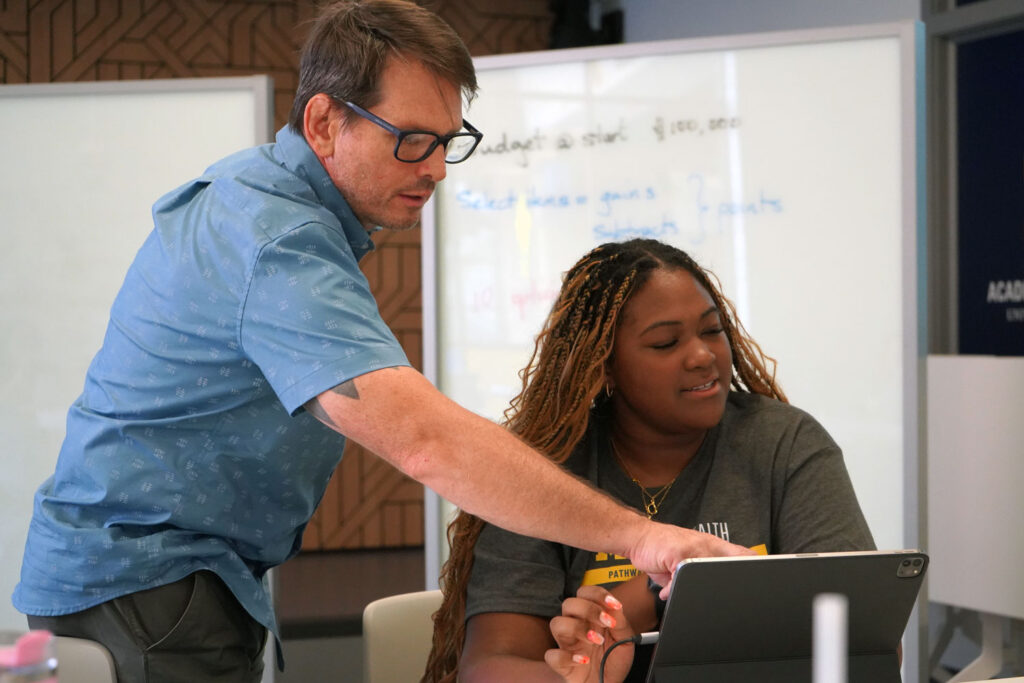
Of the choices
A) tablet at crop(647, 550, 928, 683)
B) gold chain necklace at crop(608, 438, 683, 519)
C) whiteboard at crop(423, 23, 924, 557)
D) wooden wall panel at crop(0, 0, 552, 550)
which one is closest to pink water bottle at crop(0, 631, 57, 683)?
tablet at crop(647, 550, 928, 683)

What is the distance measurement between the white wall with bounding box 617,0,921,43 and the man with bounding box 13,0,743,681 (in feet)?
9.40

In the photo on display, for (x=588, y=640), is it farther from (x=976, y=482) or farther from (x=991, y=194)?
(x=991, y=194)

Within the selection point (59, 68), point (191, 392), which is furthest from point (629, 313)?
point (59, 68)

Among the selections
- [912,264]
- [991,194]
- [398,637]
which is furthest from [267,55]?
[398,637]

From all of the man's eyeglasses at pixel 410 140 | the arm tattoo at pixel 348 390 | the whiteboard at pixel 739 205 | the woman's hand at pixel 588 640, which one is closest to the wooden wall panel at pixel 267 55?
the whiteboard at pixel 739 205

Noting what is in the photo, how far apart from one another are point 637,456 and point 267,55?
450 cm

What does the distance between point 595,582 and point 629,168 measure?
164 centimetres

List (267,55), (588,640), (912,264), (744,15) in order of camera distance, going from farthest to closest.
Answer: (267,55) → (744,15) → (912,264) → (588,640)

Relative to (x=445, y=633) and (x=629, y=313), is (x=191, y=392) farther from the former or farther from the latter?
(x=629, y=313)

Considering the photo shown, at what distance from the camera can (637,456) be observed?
1596 mm

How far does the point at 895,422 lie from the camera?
259 cm

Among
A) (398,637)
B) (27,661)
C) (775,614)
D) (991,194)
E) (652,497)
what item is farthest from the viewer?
(991,194)

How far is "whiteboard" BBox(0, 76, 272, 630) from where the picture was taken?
2.90 m

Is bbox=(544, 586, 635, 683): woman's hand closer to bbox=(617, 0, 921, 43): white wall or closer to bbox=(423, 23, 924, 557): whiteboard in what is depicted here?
bbox=(423, 23, 924, 557): whiteboard
